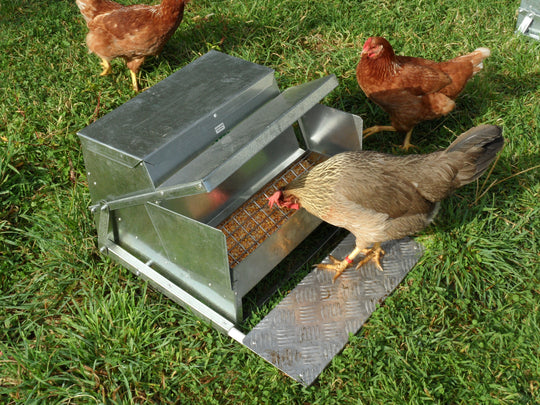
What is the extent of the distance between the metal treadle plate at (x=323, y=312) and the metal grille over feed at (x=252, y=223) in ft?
1.40

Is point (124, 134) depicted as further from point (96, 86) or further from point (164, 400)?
point (96, 86)

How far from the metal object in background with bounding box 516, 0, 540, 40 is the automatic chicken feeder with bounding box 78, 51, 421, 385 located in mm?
2902

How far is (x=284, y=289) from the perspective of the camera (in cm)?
326

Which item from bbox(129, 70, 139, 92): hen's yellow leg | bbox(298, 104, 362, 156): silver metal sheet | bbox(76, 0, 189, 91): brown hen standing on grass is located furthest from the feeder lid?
bbox(129, 70, 139, 92): hen's yellow leg

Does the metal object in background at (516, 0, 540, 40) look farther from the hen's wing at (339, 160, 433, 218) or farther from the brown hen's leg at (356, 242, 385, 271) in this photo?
the brown hen's leg at (356, 242, 385, 271)

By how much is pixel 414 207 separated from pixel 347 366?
1074 mm

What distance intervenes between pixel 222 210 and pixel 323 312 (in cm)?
104

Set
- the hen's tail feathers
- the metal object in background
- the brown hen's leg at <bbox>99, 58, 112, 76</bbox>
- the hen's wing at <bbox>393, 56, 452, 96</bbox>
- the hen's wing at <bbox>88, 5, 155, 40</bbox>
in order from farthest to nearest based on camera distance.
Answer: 1. the metal object in background
2. the brown hen's leg at <bbox>99, 58, 112, 76</bbox>
3. the hen's wing at <bbox>88, 5, 155, 40</bbox>
4. the hen's wing at <bbox>393, 56, 452, 96</bbox>
5. the hen's tail feathers

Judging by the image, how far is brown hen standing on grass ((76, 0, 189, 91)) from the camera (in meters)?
4.17

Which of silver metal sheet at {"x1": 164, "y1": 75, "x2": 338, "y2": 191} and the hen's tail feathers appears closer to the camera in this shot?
silver metal sheet at {"x1": 164, "y1": 75, "x2": 338, "y2": 191}

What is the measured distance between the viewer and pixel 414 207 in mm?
2932

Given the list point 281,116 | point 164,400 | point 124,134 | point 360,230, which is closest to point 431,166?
point 360,230

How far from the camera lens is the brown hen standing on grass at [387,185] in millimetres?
2869

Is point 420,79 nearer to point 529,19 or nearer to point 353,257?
point 353,257
